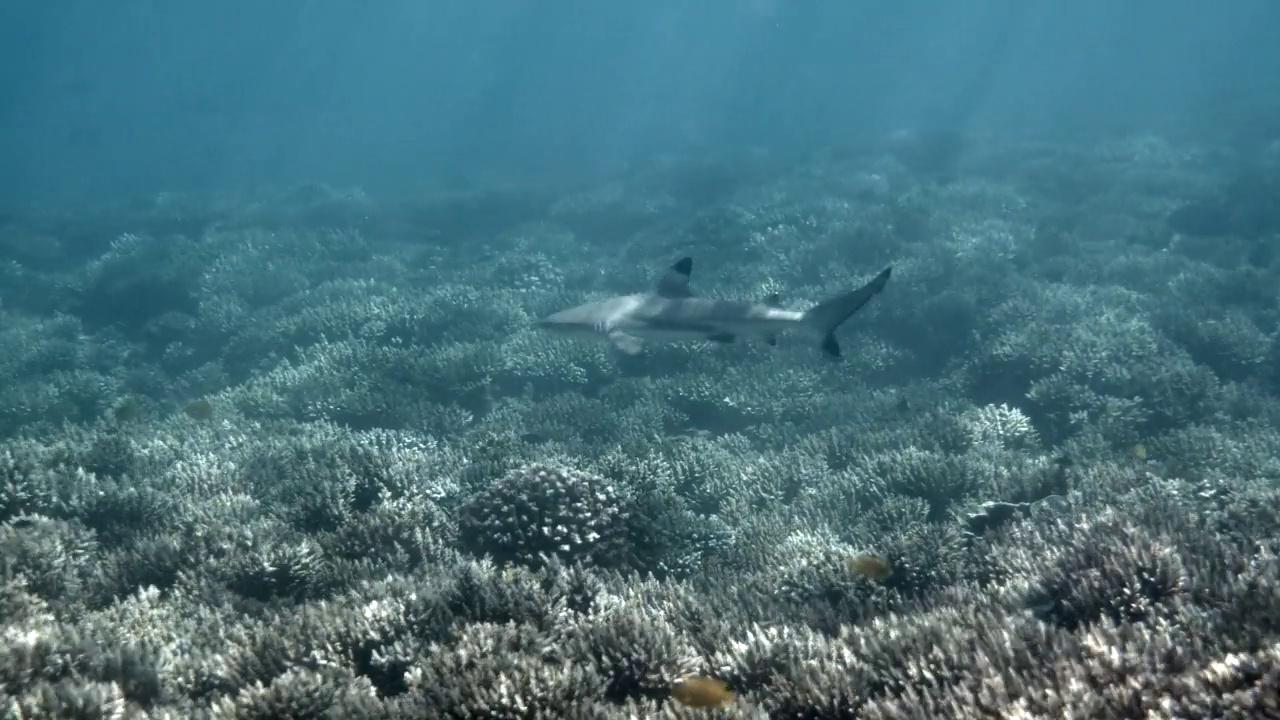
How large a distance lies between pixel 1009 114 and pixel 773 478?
61525 millimetres

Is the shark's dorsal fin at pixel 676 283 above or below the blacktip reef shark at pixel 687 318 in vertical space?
above

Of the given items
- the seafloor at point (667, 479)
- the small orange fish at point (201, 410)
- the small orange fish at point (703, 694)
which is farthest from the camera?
the small orange fish at point (201, 410)

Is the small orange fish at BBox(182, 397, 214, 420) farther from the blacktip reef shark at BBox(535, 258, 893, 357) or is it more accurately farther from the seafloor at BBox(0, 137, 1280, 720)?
the blacktip reef shark at BBox(535, 258, 893, 357)

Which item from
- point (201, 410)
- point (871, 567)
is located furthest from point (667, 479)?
point (201, 410)

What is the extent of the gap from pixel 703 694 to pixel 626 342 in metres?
5.54

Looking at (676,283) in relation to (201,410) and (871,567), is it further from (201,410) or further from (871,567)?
(201,410)

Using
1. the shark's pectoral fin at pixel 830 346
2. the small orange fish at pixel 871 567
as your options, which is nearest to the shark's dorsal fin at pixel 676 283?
the shark's pectoral fin at pixel 830 346

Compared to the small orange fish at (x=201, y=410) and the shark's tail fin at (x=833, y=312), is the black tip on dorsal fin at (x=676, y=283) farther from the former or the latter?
the small orange fish at (x=201, y=410)

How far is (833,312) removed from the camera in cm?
859

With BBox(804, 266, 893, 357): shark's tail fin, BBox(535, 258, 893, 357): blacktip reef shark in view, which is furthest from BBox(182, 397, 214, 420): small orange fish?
BBox(804, 266, 893, 357): shark's tail fin

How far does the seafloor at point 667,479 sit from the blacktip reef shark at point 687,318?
1849mm

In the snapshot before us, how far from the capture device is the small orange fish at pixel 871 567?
627cm

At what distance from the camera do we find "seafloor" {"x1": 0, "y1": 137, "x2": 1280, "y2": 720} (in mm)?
4461

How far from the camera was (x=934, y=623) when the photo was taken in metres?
4.80
